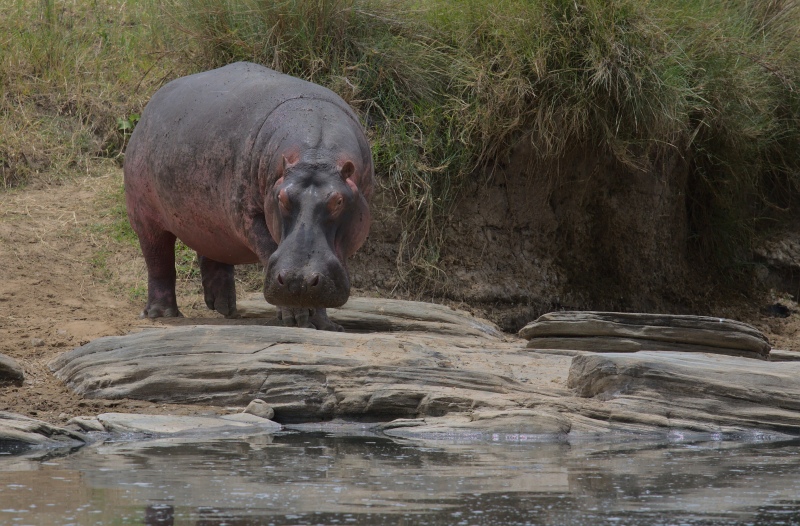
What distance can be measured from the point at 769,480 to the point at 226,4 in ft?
19.9

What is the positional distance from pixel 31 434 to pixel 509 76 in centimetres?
479

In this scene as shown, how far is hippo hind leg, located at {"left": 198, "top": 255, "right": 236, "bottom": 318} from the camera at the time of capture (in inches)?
277

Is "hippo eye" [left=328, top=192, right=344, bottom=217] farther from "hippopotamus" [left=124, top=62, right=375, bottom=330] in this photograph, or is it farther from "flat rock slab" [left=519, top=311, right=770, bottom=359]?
"flat rock slab" [left=519, top=311, right=770, bottom=359]

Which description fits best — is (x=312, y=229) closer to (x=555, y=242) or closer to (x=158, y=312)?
(x=158, y=312)

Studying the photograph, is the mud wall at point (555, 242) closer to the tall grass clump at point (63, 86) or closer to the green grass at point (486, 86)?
the green grass at point (486, 86)

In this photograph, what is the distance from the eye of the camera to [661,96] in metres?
8.01


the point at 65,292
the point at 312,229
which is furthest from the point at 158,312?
the point at 312,229

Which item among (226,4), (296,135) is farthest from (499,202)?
(296,135)

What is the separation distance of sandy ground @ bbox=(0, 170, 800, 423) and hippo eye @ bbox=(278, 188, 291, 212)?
1.05 meters

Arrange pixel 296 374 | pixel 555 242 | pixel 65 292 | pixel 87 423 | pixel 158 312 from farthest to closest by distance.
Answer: pixel 555 242 < pixel 65 292 < pixel 158 312 < pixel 296 374 < pixel 87 423

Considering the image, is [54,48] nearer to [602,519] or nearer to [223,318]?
[223,318]

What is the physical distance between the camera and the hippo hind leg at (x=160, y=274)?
275 inches

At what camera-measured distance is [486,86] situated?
823 cm

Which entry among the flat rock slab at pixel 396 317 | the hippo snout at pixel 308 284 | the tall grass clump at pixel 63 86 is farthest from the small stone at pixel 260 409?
the tall grass clump at pixel 63 86
